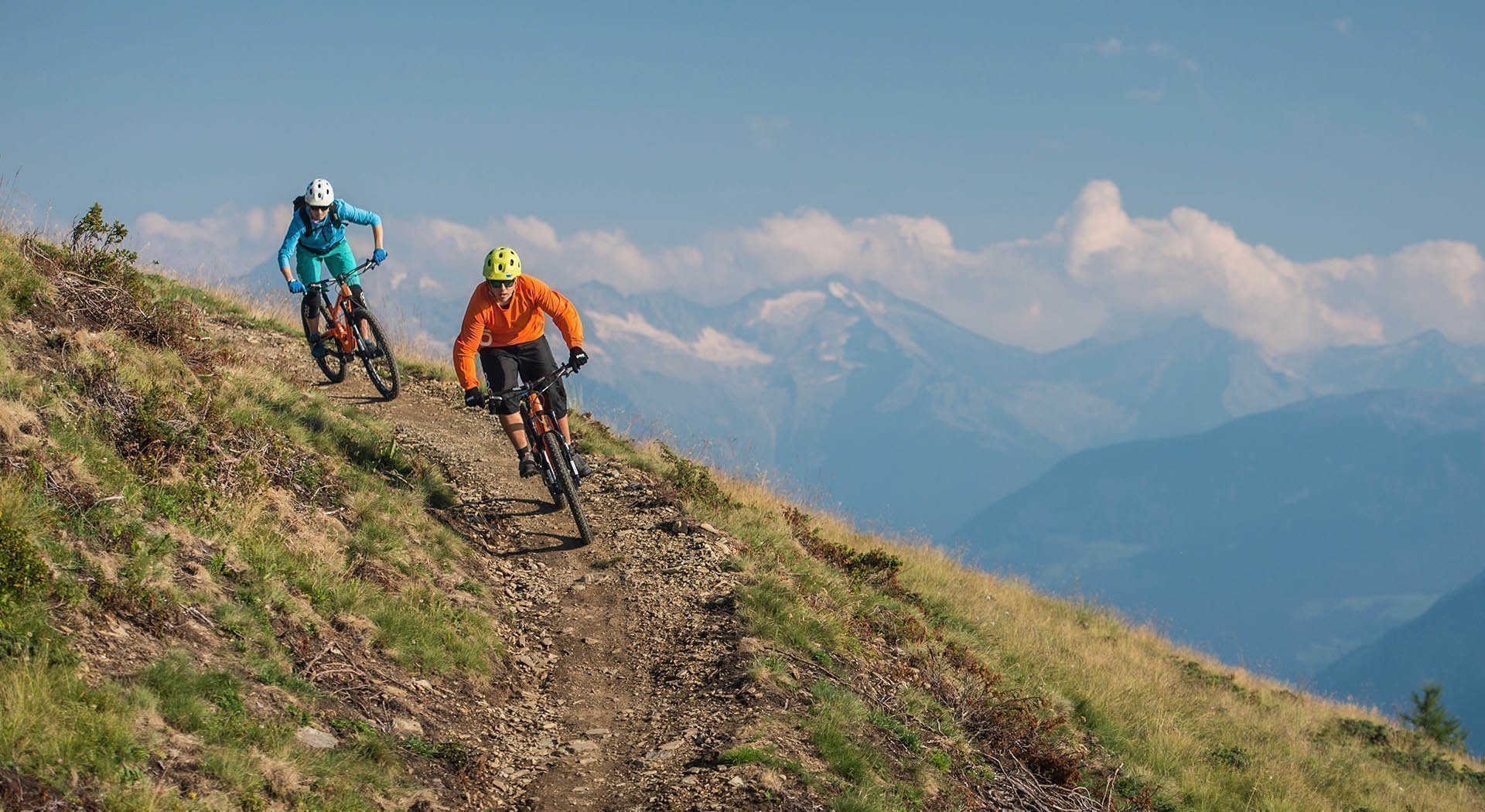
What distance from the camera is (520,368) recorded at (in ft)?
37.9

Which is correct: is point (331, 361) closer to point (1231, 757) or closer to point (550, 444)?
point (550, 444)

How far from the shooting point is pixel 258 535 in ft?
26.6

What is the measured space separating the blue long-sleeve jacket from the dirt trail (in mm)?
1789

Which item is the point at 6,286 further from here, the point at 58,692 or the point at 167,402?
the point at 58,692

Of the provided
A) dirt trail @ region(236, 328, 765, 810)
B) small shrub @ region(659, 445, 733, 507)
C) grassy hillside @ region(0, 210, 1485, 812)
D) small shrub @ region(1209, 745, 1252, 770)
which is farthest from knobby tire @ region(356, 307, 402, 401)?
small shrub @ region(1209, 745, 1252, 770)

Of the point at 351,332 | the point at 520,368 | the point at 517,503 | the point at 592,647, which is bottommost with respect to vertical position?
the point at 592,647

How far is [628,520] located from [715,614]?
105 inches

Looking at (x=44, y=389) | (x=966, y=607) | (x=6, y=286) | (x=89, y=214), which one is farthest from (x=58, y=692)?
(x=966, y=607)

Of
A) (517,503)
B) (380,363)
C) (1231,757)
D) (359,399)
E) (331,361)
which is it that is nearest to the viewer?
(517,503)

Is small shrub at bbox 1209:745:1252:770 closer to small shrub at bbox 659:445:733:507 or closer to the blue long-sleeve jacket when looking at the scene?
small shrub at bbox 659:445:733:507

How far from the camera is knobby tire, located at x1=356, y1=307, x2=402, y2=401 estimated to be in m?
14.5

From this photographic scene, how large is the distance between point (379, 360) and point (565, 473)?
219 inches

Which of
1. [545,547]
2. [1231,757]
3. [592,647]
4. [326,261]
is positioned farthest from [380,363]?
[1231,757]

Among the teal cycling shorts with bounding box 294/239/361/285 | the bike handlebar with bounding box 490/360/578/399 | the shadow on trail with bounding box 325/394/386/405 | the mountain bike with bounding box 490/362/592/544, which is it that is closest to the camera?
the bike handlebar with bounding box 490/360/578/399
